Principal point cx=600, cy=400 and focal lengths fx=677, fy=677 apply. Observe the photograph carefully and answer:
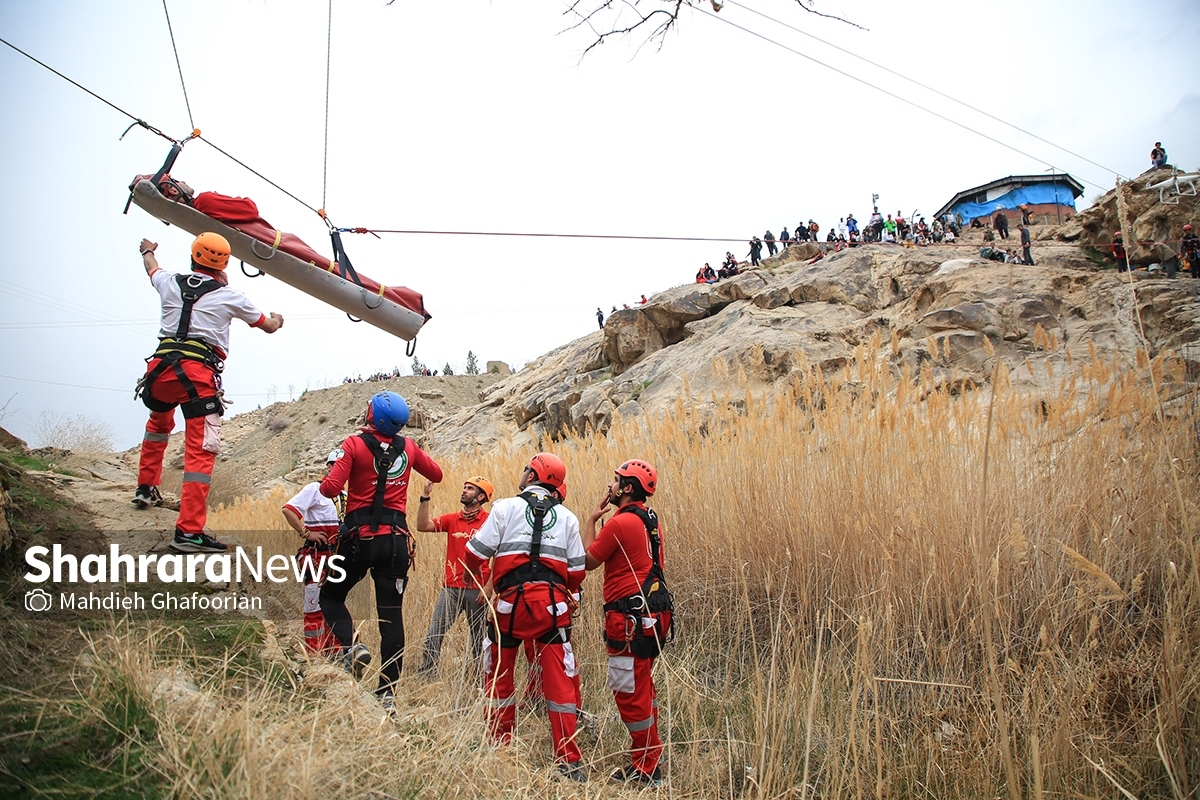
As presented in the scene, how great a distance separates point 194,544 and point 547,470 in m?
2.06

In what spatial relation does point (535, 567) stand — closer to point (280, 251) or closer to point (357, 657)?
point (357, 657)

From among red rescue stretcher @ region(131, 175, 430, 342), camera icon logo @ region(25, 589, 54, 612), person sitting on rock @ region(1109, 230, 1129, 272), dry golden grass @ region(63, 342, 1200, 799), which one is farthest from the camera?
person sitting on rock @ region(1109, 230, 1129, 272)

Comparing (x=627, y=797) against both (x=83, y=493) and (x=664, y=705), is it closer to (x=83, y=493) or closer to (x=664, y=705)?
(x=664, y=705)

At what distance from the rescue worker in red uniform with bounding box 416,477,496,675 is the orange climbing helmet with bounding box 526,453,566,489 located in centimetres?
78

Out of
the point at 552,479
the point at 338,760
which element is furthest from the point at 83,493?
the point at 338,760

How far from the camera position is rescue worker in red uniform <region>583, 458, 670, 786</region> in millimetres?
3348

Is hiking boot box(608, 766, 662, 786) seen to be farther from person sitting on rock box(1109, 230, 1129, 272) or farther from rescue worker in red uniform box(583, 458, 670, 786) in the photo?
person sitting on rock box(1109, 230, 1129, 272)

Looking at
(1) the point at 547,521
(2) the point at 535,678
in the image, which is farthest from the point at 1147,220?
(2) the point at 535,678

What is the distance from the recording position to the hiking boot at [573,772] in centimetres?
298

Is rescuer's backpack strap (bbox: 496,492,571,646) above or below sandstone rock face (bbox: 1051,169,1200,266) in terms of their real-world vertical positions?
below

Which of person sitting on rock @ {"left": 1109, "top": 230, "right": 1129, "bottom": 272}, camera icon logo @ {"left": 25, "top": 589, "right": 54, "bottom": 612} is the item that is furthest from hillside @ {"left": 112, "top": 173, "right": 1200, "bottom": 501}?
camera icon logo @ {"left": 25, "top": 589, "right": 54, "bottom": 612}

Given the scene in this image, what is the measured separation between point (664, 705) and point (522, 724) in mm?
834

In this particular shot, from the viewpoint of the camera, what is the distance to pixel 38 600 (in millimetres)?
2570

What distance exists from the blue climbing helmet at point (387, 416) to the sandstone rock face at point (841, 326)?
9.25 ft
